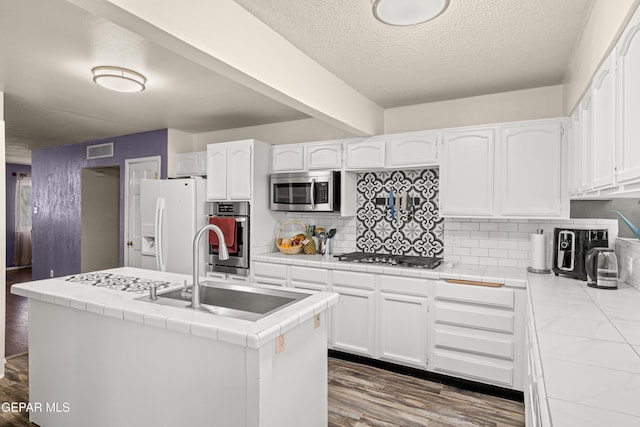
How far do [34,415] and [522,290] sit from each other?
339cm

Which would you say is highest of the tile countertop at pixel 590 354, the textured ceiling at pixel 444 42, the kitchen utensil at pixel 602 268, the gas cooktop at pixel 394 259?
the textured ceiling at pixel 444 42

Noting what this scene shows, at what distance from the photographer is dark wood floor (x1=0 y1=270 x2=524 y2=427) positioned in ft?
8.36

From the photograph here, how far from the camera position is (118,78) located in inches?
115

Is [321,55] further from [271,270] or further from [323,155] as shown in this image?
[271,270]

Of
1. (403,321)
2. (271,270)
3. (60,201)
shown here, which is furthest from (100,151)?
(403,321)

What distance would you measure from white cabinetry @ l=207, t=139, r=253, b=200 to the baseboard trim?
192 cm

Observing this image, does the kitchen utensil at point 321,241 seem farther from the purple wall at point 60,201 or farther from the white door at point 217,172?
the purple wall at point 60,201

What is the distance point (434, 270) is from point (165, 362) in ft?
7.07

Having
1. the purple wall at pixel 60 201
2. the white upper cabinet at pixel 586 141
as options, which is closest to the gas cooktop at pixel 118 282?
the white upper cabinet at pixel 586 141

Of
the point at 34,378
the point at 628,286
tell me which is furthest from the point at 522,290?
the point at 34,378

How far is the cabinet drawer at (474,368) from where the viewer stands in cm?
285

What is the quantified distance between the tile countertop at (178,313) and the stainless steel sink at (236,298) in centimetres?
10

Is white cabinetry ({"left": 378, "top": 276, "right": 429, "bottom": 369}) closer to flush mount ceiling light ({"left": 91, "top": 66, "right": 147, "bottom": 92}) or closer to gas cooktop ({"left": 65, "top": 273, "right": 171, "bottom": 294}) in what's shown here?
gas cooktop ({"left": 65, "top": 273, "right": 171, "bottom": 294})

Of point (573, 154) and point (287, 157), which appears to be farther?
point (287, 157)
